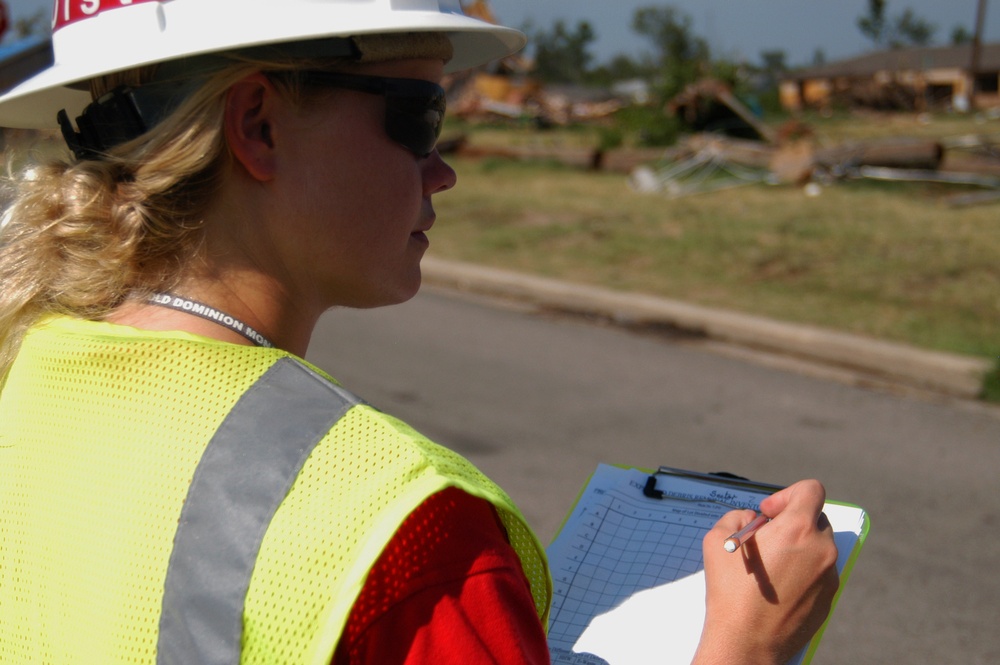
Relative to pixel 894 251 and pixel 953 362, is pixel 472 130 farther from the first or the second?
pixel 953 362

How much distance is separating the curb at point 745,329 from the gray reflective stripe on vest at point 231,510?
6276 mm

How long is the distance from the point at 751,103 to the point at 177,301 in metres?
20.4

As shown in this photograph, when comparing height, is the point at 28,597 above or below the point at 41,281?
below

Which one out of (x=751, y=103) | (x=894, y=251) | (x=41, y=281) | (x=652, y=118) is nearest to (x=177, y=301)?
(x=41, y=281)

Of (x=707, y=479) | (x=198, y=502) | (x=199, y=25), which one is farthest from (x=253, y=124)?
(x=707, y=479)

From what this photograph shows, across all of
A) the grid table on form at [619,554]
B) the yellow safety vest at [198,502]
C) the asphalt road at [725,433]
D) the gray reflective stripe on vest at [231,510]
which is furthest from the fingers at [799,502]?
the asphalt road at [725,433]

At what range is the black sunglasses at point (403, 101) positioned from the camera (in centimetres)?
122

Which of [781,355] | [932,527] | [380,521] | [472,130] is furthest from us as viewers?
[472,130]

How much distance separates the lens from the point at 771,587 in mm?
1202

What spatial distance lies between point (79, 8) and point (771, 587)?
41.6 inches

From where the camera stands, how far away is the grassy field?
7.82m

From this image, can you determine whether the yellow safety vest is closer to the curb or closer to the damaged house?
the curb

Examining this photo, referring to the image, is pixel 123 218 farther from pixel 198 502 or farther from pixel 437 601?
pixel 437 601

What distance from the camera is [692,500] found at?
1595mm
